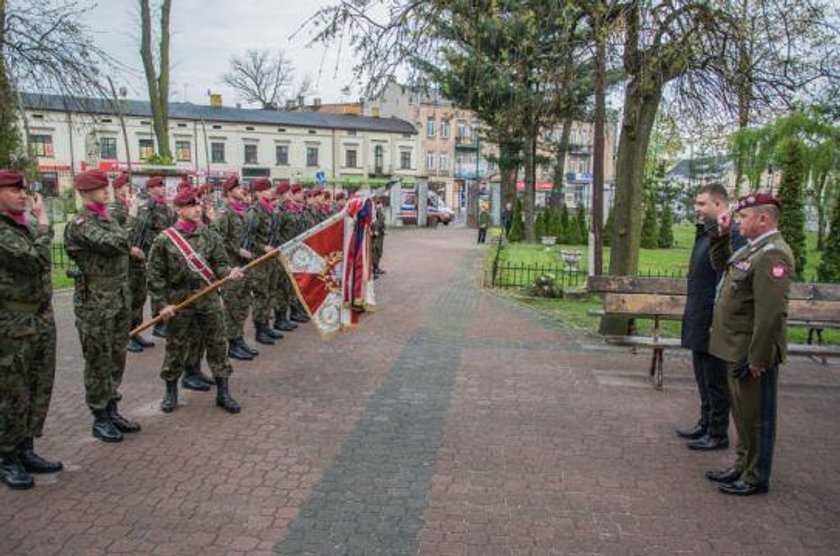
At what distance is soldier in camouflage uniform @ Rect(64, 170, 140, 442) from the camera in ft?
17.8

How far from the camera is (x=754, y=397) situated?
472 centimetres

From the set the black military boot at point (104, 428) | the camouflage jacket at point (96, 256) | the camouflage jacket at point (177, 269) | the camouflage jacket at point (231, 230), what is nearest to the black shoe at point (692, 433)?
the camouflage jacket at point (177, 269)

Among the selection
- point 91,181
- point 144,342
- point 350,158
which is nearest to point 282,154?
point 350,158

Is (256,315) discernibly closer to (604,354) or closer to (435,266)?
(604,354)

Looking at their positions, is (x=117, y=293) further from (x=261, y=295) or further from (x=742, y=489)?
(x=742, y=489)

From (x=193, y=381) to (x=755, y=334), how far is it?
17.3 ft

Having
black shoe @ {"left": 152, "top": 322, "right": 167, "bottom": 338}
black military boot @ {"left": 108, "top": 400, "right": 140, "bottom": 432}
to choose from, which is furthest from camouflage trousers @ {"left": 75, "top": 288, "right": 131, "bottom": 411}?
black shoe @ {"left": 152, "top": 322, "right": 167, "bottom": 338}

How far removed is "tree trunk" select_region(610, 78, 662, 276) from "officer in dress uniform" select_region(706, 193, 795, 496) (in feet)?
16.7

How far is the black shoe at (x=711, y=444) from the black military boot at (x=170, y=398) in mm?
4594

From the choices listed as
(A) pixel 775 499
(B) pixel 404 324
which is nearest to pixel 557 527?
(A) pixel 775 499

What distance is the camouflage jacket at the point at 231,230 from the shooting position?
9008 millimetres

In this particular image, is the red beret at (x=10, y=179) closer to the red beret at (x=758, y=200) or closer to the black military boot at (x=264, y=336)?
the black military boot at (x=264, y=336)

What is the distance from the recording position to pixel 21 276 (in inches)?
184

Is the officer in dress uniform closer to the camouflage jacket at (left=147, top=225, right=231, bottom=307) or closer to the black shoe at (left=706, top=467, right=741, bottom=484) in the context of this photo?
the black shoe at (left=706, top=467, right=741, bottom=484)
